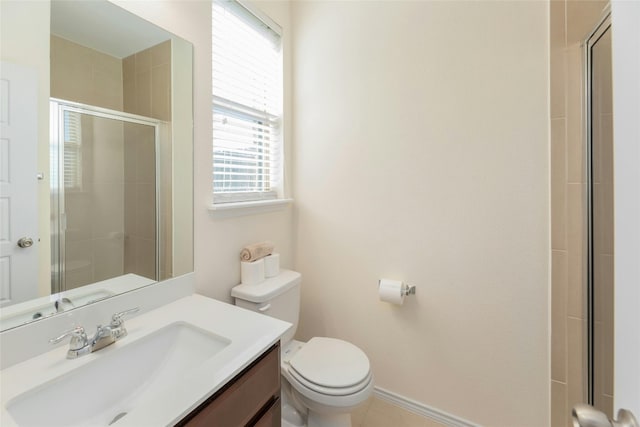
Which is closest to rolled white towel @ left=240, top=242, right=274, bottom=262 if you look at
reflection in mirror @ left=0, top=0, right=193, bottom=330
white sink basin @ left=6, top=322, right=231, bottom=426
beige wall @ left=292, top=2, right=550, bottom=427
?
reflection in mirror @ left=0, top=0, right=193, bottom=330

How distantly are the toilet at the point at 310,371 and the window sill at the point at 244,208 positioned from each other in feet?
1.28

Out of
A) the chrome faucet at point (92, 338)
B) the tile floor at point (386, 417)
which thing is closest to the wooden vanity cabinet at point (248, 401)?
the chrome faucet at point (92, 338)

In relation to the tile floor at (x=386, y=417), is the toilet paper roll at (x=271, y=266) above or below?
above

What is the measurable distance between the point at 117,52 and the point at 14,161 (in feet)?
1.68

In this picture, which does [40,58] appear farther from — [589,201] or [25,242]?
[589,201]

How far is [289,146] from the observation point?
1917mm

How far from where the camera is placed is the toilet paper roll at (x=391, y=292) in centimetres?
152

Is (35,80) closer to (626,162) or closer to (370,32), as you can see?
(626,162)

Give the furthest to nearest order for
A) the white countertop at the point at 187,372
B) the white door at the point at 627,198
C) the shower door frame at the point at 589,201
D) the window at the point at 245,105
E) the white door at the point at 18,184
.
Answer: the window at the point at 245,105 < the shower door frame at the point at 589,201 < the white door at the point at 18,184 < the white countertop at the point at 187,372 < the white door at the point at 627,198

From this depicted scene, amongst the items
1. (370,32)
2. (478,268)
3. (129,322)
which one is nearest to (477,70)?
(370,32)

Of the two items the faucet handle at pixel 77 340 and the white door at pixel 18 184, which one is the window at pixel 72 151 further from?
the faucet handle at pixel 77 340

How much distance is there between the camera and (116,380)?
84 centimetres

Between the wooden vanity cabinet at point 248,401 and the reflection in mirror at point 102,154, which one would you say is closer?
the wooden vanity cabinet at point 248,401

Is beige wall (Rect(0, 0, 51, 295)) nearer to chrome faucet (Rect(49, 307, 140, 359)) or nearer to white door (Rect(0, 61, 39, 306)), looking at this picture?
white door (Rect(0, 61, 39, 306))
